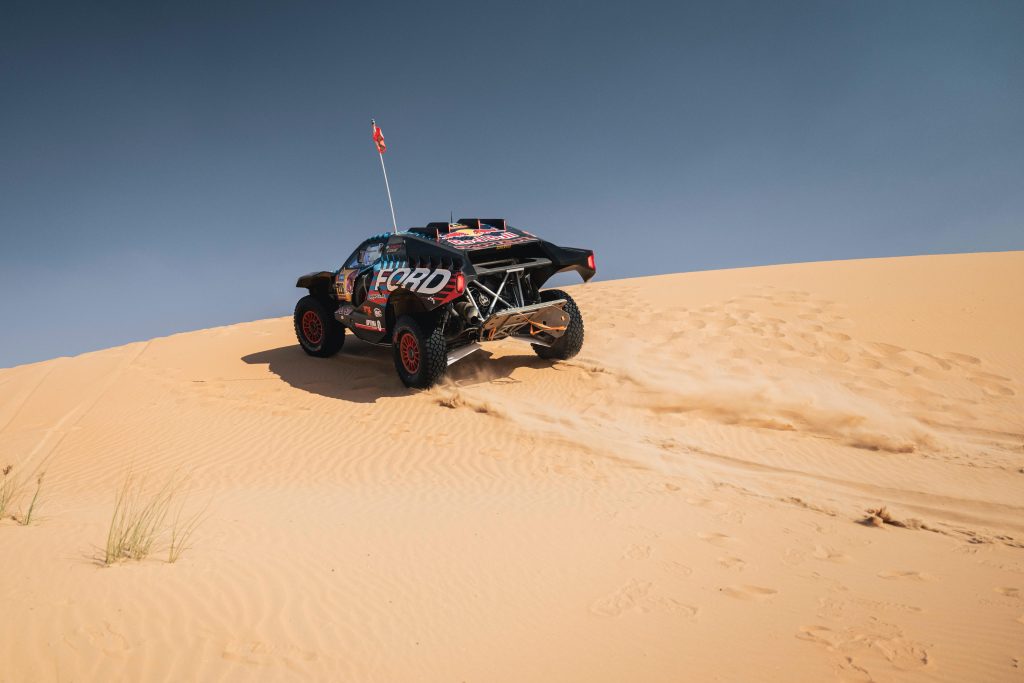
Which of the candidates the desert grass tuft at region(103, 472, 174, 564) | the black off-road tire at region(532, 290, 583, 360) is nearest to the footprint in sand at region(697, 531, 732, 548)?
the desert grass tuft at region(103, 472, 174, 564)

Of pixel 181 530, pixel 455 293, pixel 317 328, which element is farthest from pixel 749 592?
pixel 317 328

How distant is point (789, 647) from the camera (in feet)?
9.71

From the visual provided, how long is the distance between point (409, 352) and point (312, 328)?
326 cm

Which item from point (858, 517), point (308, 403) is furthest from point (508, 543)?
point (308, 403)

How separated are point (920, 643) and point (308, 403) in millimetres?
7536

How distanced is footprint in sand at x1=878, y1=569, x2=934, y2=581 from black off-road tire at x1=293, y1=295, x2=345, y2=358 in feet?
28.8

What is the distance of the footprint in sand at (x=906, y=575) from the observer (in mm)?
3645

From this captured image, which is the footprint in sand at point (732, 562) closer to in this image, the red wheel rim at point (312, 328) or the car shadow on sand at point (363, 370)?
the car shadow on sand at point (363, 370)

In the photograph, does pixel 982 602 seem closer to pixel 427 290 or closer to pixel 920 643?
pixel 920 643

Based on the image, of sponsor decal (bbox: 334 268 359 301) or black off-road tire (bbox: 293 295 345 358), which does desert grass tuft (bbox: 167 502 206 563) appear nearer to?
sponsor decal (bbox: 334 268 359 301)

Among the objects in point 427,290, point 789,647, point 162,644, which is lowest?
point 789,647

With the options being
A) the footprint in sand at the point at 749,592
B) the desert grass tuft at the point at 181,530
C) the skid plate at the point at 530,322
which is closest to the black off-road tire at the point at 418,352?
the skid plate at the point at 530,322

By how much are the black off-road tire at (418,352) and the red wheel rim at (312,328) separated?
2.67 meters

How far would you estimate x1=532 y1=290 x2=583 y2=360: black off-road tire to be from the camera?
9.05 metres
